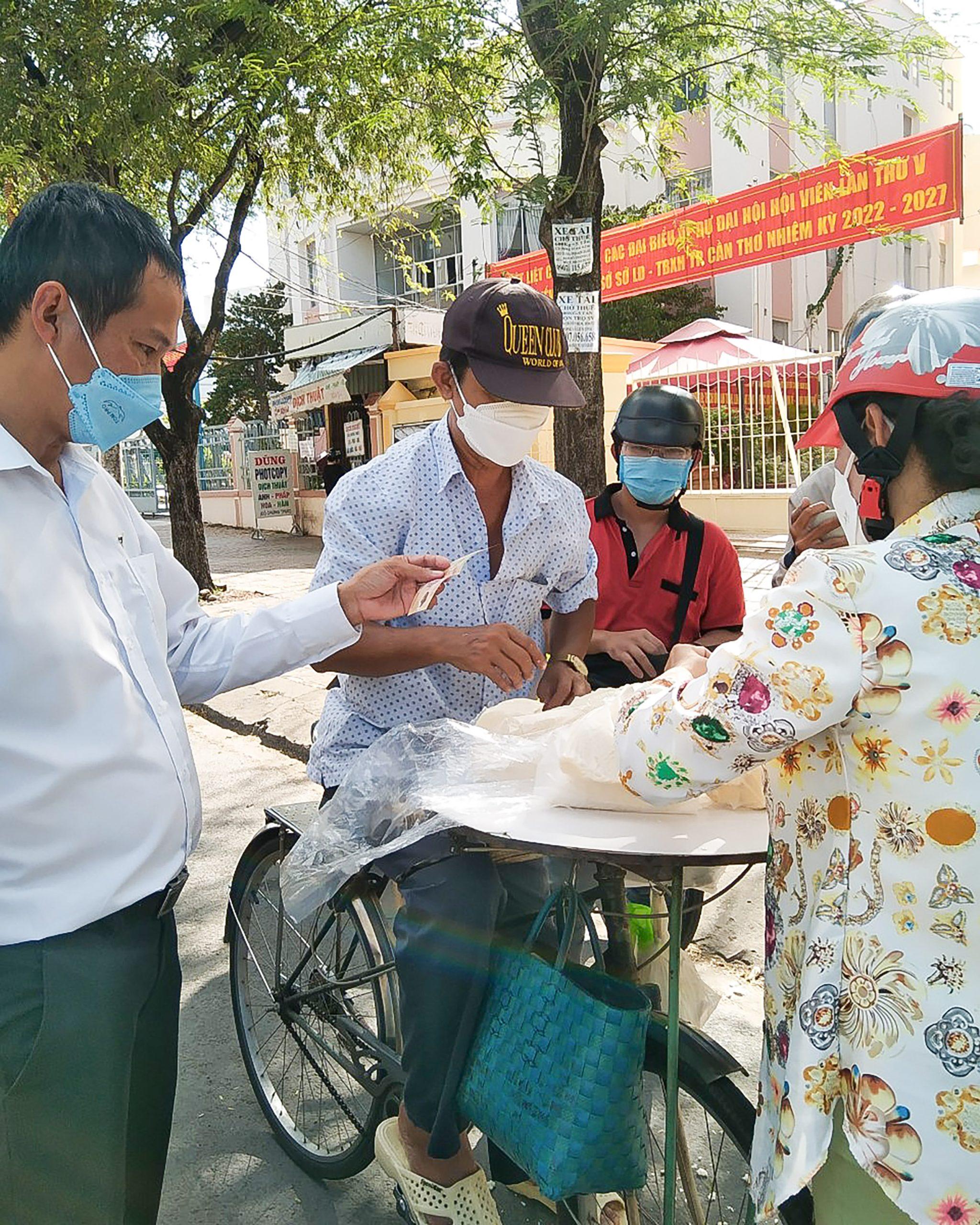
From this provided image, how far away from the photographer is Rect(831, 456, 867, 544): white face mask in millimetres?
1485

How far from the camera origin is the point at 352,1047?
230 cm

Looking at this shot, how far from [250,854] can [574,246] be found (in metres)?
3.14

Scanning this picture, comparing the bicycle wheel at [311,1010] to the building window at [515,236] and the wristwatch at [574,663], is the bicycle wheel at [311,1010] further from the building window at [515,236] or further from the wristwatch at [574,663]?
the building window at [515,236]

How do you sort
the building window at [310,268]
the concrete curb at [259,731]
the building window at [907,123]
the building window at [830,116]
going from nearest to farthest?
1. the concrete curb at [259,731]
2. the building window at [830,116]
3. the building window at [907,123]
4. the building window at [310,268]

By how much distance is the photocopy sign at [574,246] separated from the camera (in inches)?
180

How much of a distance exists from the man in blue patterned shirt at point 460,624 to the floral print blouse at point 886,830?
0.69 m

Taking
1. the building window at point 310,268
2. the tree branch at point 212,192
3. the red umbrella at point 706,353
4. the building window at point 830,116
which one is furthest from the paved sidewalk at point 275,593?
the building window at point 830,116

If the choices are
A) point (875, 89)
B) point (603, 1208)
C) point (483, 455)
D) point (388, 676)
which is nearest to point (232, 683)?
point (388, 676)

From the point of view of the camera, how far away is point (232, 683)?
77.1 inches

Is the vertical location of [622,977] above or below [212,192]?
below

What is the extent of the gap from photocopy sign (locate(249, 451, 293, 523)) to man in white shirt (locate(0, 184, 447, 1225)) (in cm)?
1693

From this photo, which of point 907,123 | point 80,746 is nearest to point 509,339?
point 80,746

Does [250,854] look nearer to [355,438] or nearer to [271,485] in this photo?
[355,438]

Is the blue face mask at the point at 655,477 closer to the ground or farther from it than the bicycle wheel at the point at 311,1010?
farther from it
